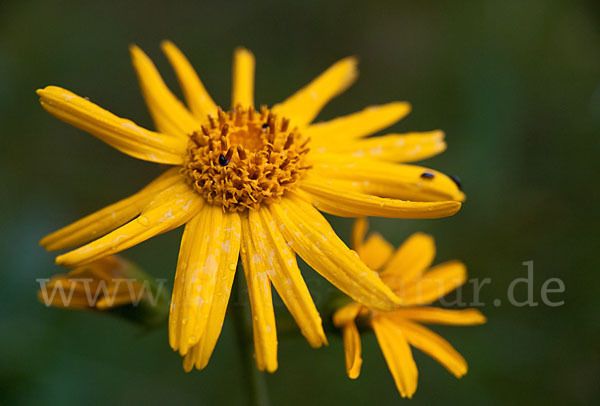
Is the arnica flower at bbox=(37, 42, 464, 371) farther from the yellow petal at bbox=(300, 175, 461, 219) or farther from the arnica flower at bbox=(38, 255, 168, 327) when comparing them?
the arnica flower at bbox=(38, 255, 168, 327)

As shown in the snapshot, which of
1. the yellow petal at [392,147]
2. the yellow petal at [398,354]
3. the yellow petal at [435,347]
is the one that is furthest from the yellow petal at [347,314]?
the yellow petal at [392,147]

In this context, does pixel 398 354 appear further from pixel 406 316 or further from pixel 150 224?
pixel 150 224

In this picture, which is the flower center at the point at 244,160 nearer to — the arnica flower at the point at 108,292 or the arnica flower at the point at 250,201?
the arnica flower at the point at 250,201

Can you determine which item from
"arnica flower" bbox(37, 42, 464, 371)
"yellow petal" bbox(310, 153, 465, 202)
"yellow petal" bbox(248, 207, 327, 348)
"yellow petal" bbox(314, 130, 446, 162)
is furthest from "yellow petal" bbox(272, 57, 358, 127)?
"yellow petal" bbox(248, 207, 327, 348)

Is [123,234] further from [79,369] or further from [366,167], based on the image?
[79,369]

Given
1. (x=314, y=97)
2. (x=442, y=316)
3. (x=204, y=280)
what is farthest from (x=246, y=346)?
(x=314, y=97)
